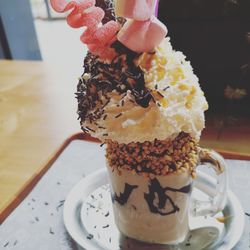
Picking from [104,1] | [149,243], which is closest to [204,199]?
[149,243]

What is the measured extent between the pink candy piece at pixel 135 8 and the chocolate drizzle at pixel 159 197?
0.76ft

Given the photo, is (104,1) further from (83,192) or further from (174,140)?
(83,192)

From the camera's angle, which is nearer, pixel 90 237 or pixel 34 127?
pixel 90 237

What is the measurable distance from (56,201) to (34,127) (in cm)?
35

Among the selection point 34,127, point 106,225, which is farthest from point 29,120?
point 106,225

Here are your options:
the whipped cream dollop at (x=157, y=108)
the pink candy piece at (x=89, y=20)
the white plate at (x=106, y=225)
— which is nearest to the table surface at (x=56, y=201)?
the white plate at (x=106, y=225)

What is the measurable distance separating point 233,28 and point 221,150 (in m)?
0.30

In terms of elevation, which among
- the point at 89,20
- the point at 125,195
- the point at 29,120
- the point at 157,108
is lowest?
the point at 29,120

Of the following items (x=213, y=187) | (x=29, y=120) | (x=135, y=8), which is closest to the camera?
(x=135, y=8)

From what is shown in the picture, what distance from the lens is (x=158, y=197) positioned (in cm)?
55

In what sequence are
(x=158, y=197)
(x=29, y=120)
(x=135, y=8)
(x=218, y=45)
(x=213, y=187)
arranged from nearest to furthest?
(x=135, y=8) < (x=158, y=197) < (x=213, y=187) < (x=218, y=45) < (x=29, y=120)

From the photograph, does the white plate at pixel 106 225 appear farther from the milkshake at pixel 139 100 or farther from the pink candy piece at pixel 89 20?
the pink candy piece at pixel 89 20

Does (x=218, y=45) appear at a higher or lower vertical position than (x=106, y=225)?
higher

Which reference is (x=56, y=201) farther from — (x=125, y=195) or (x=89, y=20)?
(x=89, y=20)
